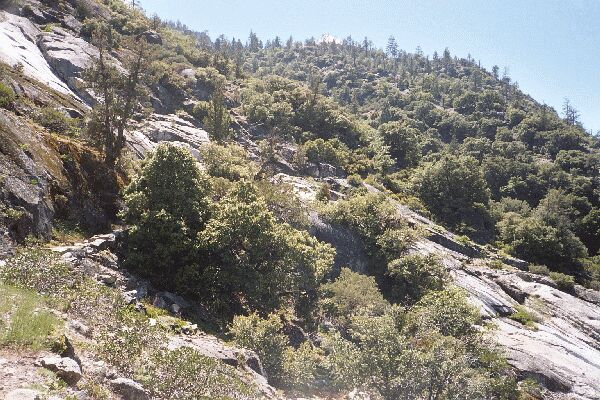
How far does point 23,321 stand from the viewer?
451 inches

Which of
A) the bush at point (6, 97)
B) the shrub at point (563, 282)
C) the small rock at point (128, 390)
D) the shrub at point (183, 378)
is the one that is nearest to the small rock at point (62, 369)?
the small rock at point (128, 390)

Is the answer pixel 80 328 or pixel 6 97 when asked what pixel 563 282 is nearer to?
pixel 80 328

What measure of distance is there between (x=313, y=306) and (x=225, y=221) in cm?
1141

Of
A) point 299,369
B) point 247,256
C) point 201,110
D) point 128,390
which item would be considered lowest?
point 299,369

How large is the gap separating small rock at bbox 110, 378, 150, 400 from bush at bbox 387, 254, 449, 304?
108 ft

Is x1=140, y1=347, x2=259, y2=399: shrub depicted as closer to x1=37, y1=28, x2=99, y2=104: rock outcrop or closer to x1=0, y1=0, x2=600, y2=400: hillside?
x1=0, y1=0, x2=600, y2=400: hillside

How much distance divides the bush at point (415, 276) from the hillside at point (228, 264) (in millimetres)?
215

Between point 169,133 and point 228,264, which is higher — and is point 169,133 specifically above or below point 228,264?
above

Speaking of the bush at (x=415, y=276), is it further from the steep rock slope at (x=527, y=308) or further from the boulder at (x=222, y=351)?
the boulder at (x=222, y=351)

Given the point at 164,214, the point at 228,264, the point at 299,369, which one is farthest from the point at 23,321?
the point at 228,264

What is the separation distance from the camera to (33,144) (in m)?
24.8

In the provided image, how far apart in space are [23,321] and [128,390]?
370 cm

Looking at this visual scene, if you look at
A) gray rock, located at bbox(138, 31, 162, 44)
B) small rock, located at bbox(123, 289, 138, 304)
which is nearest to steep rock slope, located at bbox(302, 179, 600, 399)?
small rock, located at bbox(123, 289, 138, 304)

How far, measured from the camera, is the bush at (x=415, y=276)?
40062 millimetres
